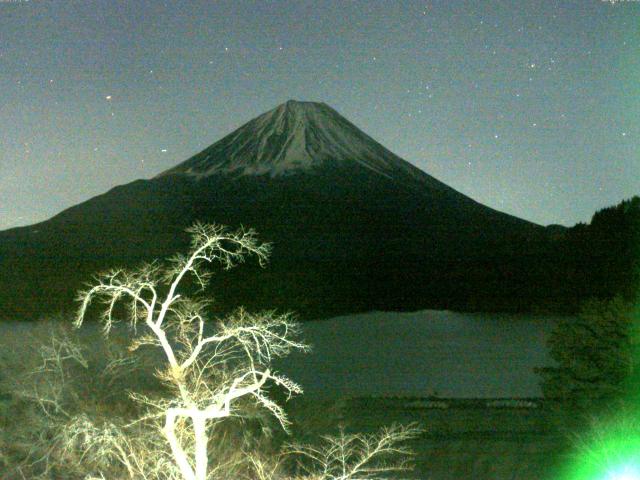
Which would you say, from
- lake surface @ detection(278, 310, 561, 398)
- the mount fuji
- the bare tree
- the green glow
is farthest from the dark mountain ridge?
the green glow

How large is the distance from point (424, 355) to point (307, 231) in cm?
2400

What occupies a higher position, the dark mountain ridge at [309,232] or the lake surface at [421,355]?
the dark mountain ridge at [309,232]

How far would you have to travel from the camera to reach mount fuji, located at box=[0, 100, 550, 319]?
5634 centimetres

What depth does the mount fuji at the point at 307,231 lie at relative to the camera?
5634 cm

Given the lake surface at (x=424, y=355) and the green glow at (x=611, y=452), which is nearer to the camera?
the green glow at (x=611, y=452)

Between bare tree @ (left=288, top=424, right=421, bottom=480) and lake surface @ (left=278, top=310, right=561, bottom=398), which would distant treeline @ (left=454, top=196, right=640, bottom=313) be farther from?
bare tree @ (left=288, top=424, right=421, bottom=480)

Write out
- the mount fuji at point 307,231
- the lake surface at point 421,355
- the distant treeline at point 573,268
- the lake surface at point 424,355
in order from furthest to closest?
the mount fuji at point 307,231, the distant treeline at point 573,268, the lake surface at point 424,355, the lake surface at point 421,355

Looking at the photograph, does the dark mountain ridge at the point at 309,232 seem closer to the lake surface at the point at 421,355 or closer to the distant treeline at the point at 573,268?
the distant treeline at the point at 573,268

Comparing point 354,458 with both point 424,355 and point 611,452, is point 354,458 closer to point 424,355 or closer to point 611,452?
point 611,452

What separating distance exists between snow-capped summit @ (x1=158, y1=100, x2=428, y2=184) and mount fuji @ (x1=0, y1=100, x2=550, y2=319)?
142 mm

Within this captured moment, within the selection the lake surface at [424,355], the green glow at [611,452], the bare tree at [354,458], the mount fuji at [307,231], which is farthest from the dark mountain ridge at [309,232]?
the green glow at [611,452]

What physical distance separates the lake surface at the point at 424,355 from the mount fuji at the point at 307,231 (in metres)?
2.65

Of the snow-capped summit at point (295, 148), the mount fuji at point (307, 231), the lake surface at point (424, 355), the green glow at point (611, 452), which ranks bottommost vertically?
the lake surface at point (424, 355)

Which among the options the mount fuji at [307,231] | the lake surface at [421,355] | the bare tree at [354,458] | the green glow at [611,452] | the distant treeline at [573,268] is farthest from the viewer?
the mount fuji at [307,231]
